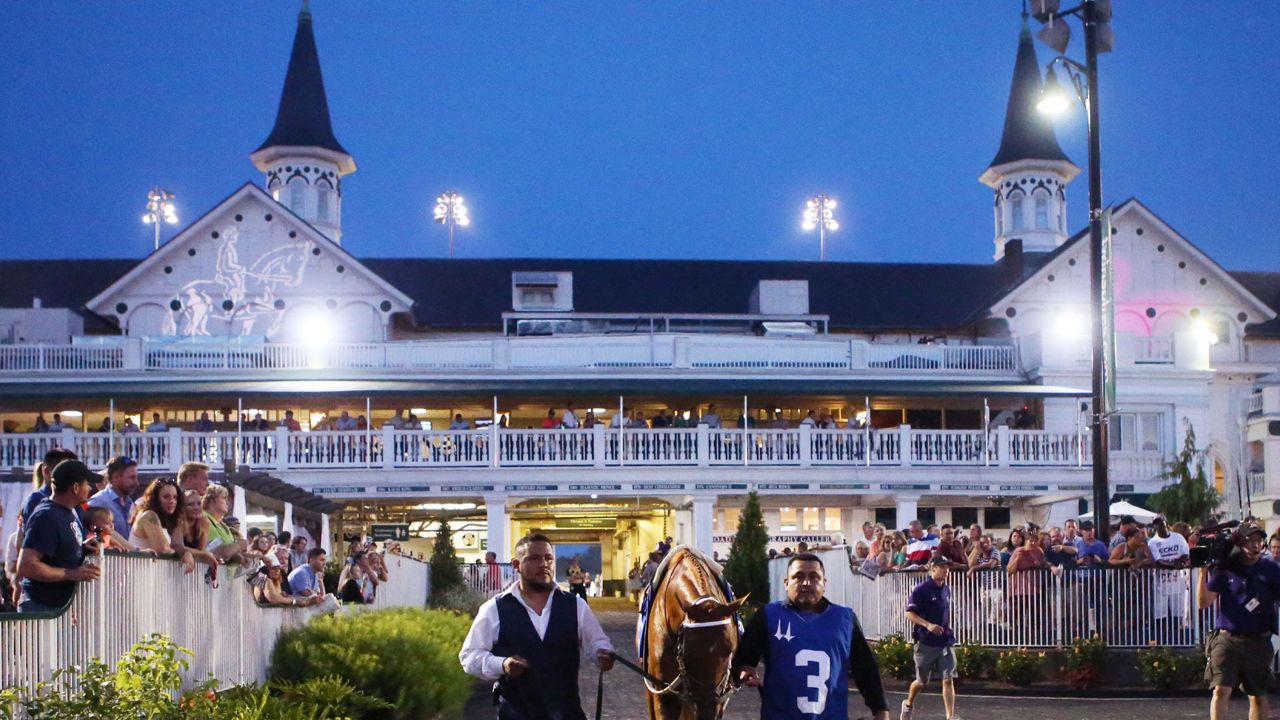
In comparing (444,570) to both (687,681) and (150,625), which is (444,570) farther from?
(687,681)

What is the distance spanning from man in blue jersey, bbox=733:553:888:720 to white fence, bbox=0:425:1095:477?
1082 inches

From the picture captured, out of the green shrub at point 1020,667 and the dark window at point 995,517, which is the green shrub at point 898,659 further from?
the dark window at point 995,517

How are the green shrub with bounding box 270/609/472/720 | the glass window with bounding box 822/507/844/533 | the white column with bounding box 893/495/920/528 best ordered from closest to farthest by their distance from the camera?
the green shrub with bounding box 270/609/472/720, the white column with bounding box 893/495/920/528, the glass window with bounding box 822/507/844/533

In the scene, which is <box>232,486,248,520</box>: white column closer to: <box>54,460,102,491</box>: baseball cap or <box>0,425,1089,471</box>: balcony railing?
<box>0,425,1089,471</box>: balcony railing

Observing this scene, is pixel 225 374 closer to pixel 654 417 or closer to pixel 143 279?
pixel 143 279

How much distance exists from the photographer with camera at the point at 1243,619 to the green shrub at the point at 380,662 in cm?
634

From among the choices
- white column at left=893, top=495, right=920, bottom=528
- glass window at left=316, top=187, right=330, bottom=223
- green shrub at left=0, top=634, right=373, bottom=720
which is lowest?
white column at left=893, top=495, right=920, bottom=528

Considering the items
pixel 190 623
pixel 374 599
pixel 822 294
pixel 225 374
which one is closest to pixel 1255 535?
pixel 190 623

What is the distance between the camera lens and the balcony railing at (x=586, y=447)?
34250 mm

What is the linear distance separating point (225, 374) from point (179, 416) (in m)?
1.95

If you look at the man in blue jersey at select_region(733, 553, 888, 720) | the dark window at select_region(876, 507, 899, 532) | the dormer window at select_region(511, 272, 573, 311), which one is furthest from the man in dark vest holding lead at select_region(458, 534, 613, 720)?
the dormer window at select_region(511, 272, 573, 311)

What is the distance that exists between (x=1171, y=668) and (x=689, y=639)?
12.0 metres

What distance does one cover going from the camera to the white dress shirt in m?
7.64

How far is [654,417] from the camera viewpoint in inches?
1503
